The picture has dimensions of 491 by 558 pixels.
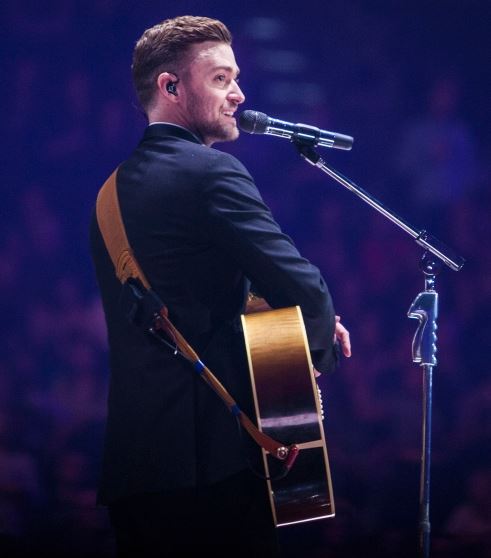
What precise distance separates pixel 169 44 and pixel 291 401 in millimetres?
936

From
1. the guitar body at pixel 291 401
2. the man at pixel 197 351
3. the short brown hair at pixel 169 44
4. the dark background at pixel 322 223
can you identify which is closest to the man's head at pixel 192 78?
the short brown hair at pixel 169 44

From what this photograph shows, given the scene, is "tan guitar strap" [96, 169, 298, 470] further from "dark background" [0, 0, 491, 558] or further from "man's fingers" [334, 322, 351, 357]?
"dark background" [0, 0, 491, 558]

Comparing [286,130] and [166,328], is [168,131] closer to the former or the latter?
[286,130]

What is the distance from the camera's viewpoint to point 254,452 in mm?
1653

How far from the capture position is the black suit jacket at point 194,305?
162 cm

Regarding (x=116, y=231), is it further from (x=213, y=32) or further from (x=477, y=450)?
(x=477, y=450)

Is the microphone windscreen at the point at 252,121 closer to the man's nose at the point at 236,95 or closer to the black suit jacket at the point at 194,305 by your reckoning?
the man's nose at the point at 236,95

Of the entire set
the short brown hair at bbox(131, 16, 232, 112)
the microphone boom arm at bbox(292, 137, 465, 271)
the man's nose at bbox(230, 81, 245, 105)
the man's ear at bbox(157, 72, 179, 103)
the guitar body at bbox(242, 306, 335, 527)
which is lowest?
the guitar body at bbox(242, 306, 335, 527)

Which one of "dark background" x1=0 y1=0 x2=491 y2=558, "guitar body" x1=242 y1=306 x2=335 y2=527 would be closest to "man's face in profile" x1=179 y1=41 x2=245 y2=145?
"guitar body" x1=242 y1=306 x2=335 y2=527

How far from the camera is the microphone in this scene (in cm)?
193

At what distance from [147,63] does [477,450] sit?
2.21 metres

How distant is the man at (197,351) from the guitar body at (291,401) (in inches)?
1.4

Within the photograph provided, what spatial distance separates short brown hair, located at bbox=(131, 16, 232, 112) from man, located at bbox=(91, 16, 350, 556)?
0.26 m

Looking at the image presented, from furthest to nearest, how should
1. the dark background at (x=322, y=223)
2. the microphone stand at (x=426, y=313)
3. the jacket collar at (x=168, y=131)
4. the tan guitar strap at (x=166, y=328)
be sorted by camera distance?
the dark background at (x=322, y=223)
the microphone stand at (x=426, y=313)
the jacket collar at (x=168, y=131)
the tan guitar strap at (x=166, y=328)
